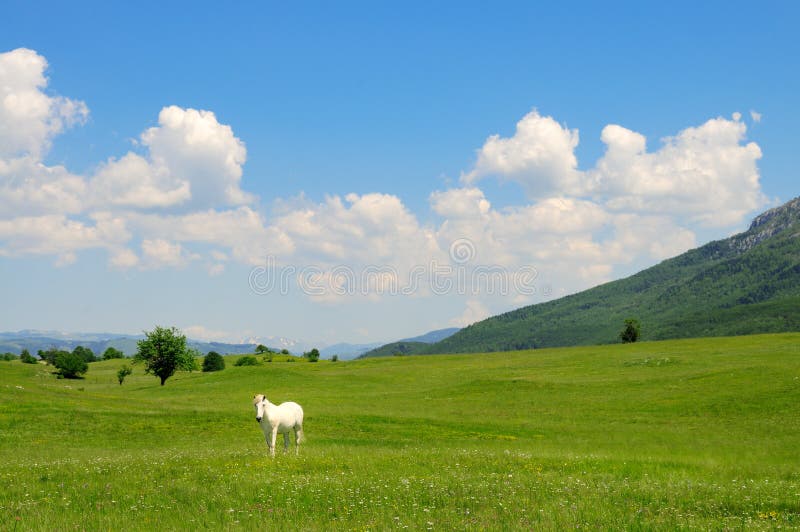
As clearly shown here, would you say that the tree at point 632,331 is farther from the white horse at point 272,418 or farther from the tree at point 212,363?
the white horse at point 272,418

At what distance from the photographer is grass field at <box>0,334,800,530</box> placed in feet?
42.3

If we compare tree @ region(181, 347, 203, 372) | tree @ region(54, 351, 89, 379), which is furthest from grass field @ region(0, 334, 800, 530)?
tree @ region(54, 351, 89, 379)

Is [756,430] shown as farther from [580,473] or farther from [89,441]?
[89,441]

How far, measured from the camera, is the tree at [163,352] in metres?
96.2

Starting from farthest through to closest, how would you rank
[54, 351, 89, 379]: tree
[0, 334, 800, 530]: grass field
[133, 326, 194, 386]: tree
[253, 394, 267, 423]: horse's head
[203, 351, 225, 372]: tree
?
[203, 351, 225, 372]: tree, [54, 351, 89, 379]: tree, [133, 326, 194, 386]: tree, [253, 394, 267, 423]: horse's head, [0, 334, 800, 530]: grass field

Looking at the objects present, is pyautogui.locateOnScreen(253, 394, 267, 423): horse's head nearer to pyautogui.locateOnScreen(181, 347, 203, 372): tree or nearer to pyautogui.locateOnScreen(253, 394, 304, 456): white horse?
pyautogui.locateOnScreen(253, 394, 304, 456): white horse

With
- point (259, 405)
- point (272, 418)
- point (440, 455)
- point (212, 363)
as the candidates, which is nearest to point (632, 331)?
point (212, 363)

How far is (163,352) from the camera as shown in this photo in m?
96.5

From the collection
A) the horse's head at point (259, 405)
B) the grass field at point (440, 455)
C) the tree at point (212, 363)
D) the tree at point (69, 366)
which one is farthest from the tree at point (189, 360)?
the horse's head at point (259, 405)

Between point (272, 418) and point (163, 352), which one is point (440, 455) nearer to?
point (272, 418)

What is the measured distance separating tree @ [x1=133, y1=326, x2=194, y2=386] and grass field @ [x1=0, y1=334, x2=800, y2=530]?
1172 cm

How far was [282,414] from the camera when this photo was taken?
1027 inches

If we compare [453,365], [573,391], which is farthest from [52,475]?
[453,365]

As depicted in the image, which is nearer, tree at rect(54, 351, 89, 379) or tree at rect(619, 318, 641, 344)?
tree at rect(54, 351, 89, 379)
